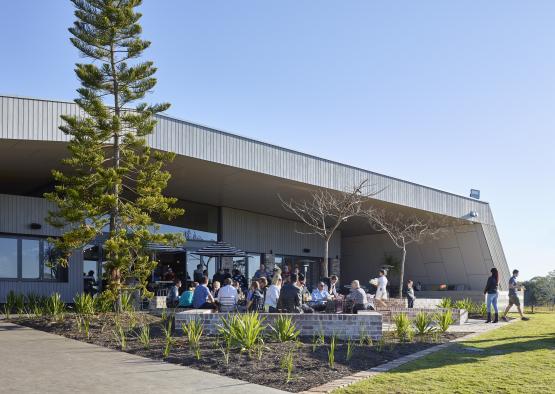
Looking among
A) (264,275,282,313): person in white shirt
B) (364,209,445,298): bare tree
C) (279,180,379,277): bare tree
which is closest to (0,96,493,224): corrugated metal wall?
(279,180,379,277): bare tree

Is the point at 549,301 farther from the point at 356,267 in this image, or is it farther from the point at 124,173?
the point at 124,173

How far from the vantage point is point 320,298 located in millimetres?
16422

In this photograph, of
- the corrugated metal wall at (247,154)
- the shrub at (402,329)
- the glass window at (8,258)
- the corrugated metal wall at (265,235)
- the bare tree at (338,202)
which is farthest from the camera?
the corrugated metal wall at (265,235)

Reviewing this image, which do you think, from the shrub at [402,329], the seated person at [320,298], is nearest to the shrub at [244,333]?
the shrub at [402,329]

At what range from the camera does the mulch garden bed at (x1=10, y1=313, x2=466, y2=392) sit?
8.41 meters

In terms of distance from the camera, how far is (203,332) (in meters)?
11.8

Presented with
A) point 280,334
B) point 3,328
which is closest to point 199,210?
point 3,328

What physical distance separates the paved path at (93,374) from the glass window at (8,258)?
32.5ft

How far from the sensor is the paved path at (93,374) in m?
7.42

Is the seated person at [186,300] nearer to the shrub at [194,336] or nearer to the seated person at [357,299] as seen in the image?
the seated person at [357,299]

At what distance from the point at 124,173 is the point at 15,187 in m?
11.1

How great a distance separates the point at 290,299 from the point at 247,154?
24.6ft

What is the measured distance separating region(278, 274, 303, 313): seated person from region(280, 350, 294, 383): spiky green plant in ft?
11.7

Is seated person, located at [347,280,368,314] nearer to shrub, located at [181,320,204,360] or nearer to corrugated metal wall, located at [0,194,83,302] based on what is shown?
shrub, located at [181,320,204,360]
